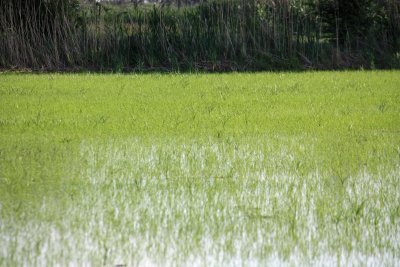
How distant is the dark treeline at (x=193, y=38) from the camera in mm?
13570

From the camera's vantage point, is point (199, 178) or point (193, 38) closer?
point (199, 178)

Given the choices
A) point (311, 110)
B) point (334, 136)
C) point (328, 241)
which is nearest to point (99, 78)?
point (311, 110)

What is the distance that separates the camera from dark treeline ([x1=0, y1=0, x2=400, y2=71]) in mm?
13570

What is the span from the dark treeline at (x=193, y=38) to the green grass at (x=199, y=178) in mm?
3633

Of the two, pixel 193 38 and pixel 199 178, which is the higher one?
pixel 199 178

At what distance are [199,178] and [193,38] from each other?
28.7ft

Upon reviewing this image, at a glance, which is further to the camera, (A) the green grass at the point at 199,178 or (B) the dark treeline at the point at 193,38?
(B) the dark treeline at the point at 193,38

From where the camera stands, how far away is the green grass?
12.3ft

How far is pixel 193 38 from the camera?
13828mm

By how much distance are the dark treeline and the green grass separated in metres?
3.63

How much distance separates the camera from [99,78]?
11.7m

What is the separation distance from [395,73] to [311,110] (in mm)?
4416

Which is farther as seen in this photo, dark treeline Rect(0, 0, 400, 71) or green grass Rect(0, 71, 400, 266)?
dark treeline Rect(0, 0, 400, 71)

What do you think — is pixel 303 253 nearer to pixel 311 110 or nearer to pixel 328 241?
pixel 328 241
